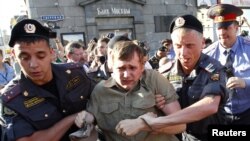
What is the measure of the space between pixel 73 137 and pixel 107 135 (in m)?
0.38

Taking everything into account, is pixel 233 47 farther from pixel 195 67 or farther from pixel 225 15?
pixel 195 67

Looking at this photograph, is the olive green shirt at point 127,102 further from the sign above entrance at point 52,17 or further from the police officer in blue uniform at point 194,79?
the sign above entrance at point 52,17

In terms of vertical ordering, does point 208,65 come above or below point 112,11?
below

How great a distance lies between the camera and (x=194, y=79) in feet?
8.07

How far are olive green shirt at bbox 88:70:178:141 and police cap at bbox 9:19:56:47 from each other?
1.86ft

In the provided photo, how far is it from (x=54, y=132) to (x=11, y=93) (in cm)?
41

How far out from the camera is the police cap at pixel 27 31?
2.20 metres

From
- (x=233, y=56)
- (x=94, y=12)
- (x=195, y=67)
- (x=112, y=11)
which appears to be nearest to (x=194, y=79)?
(x=195, y=67)

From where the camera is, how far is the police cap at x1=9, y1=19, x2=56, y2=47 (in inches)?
86.6

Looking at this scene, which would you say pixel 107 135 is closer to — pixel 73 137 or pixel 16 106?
pixel 73 137

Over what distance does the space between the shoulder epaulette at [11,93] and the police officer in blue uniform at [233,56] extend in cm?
190

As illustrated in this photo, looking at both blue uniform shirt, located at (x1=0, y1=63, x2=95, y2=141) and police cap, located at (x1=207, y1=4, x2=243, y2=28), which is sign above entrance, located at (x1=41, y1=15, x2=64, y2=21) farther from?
blue uniform shirt, located at (x1=0, y1=63, x2=95, y2=141)

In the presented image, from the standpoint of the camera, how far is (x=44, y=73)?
2252mm

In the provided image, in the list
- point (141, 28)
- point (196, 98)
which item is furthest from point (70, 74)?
point (141, 28)
